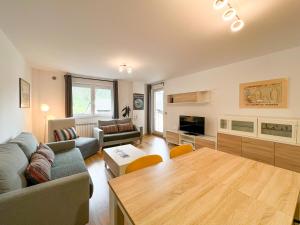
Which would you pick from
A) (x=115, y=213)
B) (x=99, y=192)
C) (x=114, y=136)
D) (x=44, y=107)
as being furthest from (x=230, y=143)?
(x=44, y=107)

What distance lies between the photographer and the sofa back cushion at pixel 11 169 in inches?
44.4

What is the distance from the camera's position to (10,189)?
1.14 meters

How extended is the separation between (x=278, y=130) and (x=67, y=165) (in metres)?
3.57

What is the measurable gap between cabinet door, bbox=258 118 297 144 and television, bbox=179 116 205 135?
1.36 metres

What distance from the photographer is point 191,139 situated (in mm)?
3967

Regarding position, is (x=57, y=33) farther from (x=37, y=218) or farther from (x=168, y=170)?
(x=168, y=170)

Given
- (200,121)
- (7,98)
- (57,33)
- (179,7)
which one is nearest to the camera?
(179,7)

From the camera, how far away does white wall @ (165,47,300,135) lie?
98.0 inches

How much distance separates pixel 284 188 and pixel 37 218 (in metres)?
1.92

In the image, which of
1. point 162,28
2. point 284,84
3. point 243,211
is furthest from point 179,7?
point 284,84

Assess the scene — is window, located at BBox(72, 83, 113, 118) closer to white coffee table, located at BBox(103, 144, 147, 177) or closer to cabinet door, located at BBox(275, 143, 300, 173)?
white coffee table, located at BBox(103, 144, 147, 177)

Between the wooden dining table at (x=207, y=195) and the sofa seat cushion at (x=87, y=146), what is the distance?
8.34ft

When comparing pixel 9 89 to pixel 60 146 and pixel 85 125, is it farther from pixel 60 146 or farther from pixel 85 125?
pixel 85 125

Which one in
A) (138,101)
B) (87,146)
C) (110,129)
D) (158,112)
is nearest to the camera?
(87,146)
